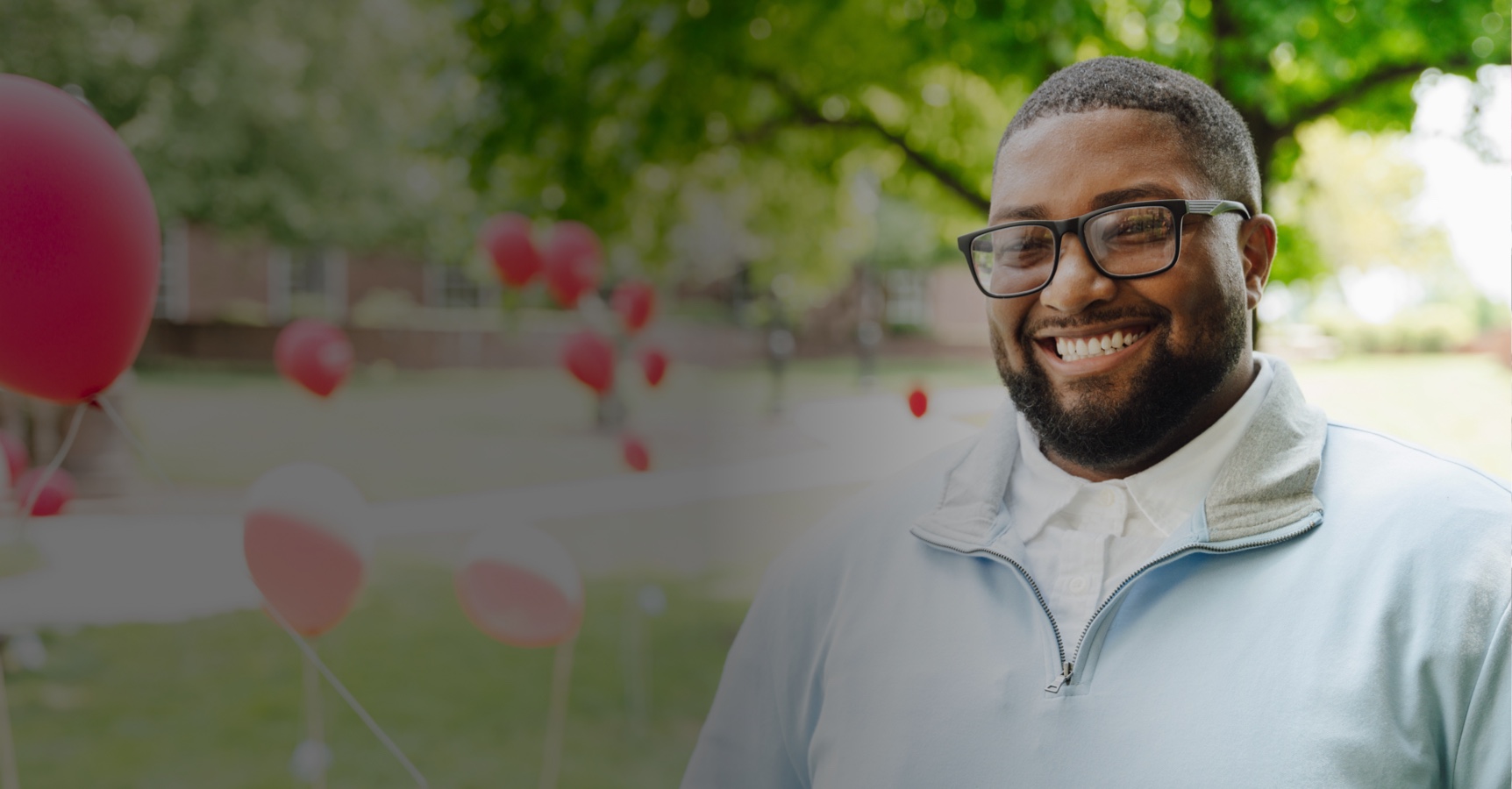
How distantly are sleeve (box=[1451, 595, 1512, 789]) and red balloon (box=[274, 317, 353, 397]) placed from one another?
9.42 feet

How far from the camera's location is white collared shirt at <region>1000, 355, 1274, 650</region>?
998mm

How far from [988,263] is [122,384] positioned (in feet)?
18.4

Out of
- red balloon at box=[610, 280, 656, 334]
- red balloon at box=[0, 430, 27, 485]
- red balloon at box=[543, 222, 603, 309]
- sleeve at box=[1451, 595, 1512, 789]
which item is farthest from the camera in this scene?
red balloon at box=[610, 280, 656, 334]

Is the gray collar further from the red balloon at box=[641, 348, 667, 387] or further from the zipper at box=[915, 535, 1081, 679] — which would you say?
the red balloon at box=[641, 348, 667, 387]

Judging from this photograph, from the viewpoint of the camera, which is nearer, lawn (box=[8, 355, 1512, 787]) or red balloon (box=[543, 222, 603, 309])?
lawn (box=[8, 355, 1512, 787])

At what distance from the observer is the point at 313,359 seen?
124 inches

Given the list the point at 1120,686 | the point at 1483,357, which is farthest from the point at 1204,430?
the point at 1483,357

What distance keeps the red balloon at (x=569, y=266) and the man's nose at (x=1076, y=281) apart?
3.16 meters

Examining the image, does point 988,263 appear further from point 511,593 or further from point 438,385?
point 438,385

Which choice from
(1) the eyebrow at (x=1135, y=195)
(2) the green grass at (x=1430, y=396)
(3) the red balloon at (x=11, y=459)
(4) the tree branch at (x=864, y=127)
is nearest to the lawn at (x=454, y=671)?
(2) the green grass at (x=1430, y=396)

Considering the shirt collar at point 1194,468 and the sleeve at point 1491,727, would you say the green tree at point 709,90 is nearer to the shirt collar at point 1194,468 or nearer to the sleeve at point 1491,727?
the shirt collar at point 1194,468

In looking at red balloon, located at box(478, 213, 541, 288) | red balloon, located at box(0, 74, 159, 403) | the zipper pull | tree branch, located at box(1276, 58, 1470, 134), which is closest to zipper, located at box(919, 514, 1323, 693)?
the zipper pull

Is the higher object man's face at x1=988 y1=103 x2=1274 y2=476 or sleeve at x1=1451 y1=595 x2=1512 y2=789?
man's face at x1=988 y1=103 x2=1274 y2=476

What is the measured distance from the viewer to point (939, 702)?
104 centimetres
